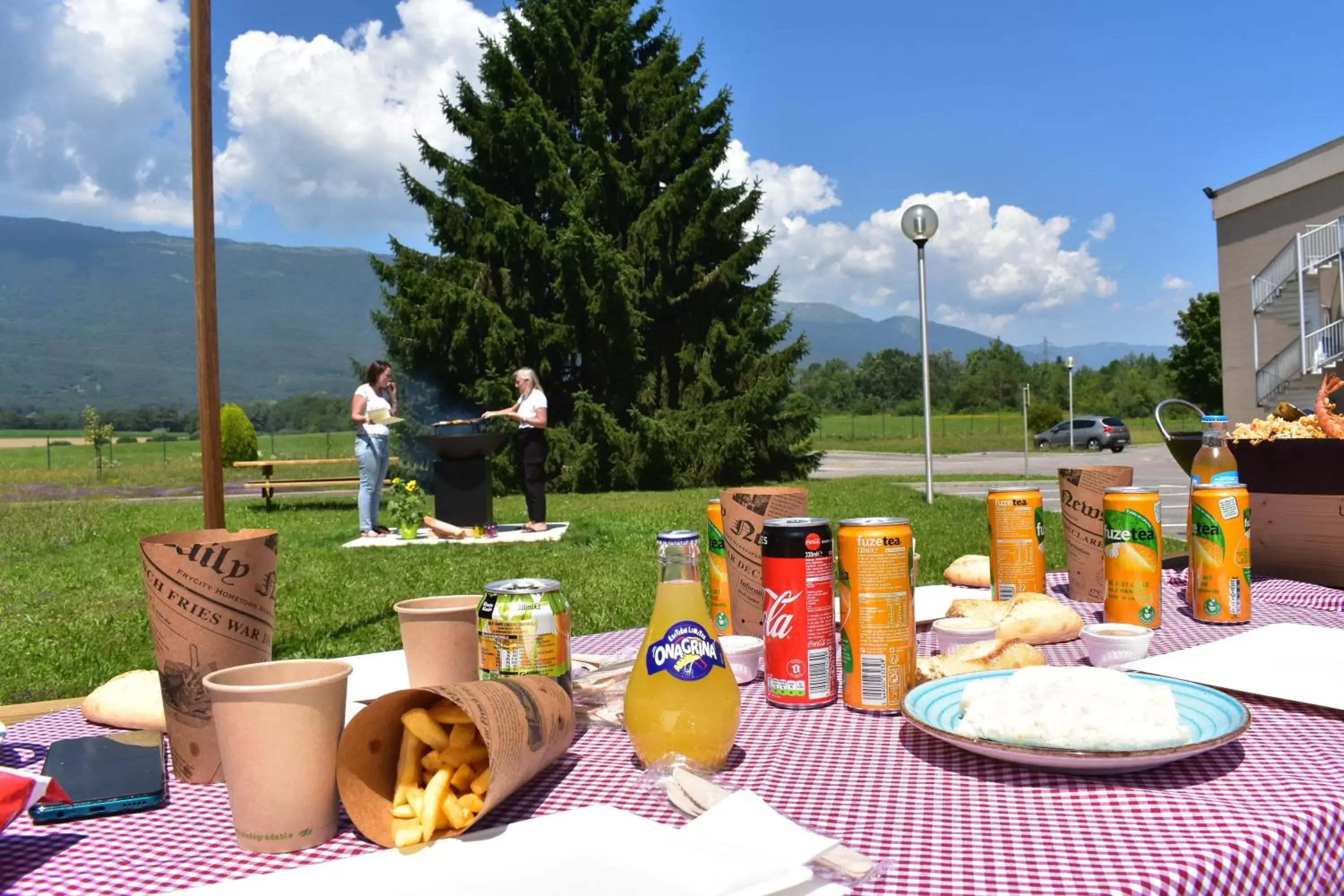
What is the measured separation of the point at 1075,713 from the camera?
1003 mm

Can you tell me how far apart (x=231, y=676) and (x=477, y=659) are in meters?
0.39

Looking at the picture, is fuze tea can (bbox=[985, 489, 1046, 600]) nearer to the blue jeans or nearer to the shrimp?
the shrimp

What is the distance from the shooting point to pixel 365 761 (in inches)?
35.4


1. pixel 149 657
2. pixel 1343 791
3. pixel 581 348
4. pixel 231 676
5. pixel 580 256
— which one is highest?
pixel 580 256

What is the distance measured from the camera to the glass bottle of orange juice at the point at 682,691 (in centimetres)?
102

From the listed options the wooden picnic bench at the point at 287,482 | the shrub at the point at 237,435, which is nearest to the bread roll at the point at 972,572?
the wooden picnic bench at the point at 287,482

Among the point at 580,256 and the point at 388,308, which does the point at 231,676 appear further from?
the point at 388,308

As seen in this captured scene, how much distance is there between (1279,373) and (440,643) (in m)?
30.2

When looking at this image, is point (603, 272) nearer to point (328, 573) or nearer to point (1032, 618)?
point (328, 573)

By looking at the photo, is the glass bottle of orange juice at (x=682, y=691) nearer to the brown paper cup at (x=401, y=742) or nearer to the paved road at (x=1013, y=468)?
the brown paper cup at (x=401, y=742)

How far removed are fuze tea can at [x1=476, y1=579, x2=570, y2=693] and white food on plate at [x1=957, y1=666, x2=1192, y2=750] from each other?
20.0 inches

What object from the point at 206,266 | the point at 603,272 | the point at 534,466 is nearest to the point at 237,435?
the point at 603,272

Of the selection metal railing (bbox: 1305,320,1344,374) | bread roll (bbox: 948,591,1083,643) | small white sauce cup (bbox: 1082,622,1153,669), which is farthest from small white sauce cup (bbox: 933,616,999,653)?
metal railing (bbox: 1305,320,1344,374)

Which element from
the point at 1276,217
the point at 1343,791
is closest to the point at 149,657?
the point at 1343,791
